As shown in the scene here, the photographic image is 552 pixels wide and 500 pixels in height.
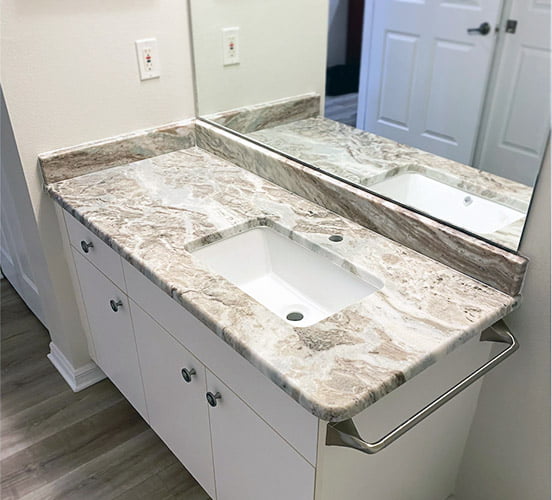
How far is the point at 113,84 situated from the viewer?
Result: 5.56 ft

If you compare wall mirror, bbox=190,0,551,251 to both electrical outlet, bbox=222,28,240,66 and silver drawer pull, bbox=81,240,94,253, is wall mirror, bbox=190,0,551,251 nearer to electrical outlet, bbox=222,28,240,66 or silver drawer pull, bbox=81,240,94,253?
electrical outlet, bbox=222,28,240,66

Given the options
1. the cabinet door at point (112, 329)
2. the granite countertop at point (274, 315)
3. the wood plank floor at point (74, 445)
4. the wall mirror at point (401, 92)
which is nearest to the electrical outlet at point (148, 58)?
the wall mirror at point (401, 92)

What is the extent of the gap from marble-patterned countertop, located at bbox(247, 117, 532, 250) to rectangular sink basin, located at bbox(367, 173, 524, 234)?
0.5 inches

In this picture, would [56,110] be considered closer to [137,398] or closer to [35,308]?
[137,398]

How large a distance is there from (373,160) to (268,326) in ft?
2.09

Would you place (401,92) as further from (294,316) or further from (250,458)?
(250,458)

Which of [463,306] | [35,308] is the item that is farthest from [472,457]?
[35,308]

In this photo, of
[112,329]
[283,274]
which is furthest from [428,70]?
[112,329]

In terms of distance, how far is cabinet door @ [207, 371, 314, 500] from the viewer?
1.05 meters

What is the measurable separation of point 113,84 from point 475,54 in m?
1.08

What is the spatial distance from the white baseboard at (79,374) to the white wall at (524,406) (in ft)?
4.46

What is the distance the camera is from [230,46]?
72.7 inches

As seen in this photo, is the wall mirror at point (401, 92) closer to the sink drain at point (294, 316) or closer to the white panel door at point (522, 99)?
the white panel door at point (522, 99)

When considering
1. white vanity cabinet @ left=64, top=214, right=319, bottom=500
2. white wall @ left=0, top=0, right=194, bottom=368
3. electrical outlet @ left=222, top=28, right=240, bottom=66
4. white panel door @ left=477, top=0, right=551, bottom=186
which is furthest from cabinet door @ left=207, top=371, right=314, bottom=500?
electrical outlet @ left=222, top=28, right=240, bottom=66
